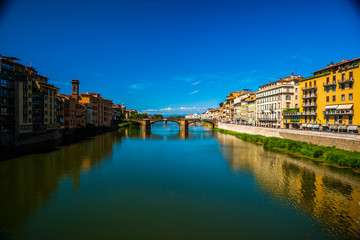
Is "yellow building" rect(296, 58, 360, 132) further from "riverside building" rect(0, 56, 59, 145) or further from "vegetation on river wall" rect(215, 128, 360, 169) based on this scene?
"riverside building" rect(0, 56, 59, 145)

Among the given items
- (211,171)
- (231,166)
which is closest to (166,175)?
(211,171)

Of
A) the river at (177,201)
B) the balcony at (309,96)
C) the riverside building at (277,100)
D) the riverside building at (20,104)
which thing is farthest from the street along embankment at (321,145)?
the riverside building at (20,104)

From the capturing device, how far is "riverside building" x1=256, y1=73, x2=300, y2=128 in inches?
1859

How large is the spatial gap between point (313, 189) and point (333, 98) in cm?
2320

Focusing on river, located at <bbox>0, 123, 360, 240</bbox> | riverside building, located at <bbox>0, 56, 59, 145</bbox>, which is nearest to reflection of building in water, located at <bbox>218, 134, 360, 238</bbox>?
river, located at <bbox>0, 123, 360, 240</bbox>

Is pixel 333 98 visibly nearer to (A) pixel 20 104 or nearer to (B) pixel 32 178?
(B) pixel 32 178

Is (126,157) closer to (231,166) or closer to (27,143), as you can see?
(231,166)

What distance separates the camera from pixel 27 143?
35.0 m

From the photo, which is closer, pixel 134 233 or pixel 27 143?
pixel 134 233

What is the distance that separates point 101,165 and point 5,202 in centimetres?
1129

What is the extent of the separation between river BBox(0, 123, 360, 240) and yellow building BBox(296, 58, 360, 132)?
12222 millimetres

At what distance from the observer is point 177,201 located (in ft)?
48.5

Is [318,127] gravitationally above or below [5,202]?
above

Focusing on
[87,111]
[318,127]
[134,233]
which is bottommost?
[134,233]
